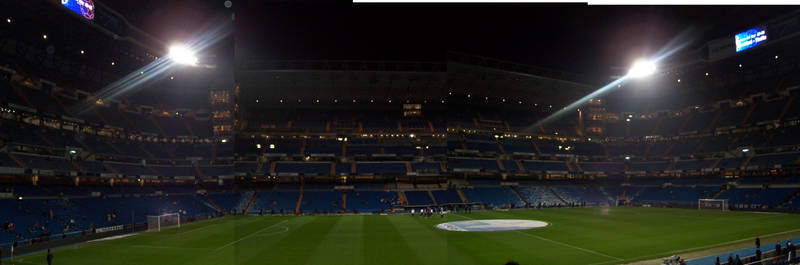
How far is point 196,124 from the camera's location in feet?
124

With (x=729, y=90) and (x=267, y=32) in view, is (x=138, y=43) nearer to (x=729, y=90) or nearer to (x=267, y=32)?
(x=267, y=32)

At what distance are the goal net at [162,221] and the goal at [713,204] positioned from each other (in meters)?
42.6

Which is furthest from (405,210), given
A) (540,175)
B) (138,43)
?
(138,43)

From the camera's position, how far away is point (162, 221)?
2605cm

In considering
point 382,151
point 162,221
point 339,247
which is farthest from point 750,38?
point 162,221

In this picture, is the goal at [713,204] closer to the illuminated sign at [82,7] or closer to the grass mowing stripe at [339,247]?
the grass mowing stripe at [339,247]

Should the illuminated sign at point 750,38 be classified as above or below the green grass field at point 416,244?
above

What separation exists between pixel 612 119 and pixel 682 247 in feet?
123

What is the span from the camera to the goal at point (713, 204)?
31388 mm

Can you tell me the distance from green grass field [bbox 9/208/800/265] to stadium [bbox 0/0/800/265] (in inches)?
7.2

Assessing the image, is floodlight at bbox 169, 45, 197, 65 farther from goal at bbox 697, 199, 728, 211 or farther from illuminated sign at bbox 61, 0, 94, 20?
goal at bbox 697, 199, 728, 211

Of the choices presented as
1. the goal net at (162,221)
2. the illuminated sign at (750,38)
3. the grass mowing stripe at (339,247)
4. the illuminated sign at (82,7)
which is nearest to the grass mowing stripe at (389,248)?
the grass mowing stripe at (339,247)

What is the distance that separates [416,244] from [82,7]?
77.8ft

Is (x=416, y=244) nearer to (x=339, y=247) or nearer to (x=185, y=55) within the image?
(x=339, y=247)
